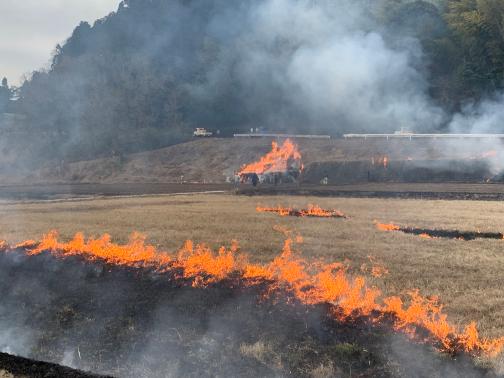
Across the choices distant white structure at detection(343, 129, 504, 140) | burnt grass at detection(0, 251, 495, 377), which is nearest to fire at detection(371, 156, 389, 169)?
distant white structure at detection(343, 129, 504, 140)

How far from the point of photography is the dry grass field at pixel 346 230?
39.0ft

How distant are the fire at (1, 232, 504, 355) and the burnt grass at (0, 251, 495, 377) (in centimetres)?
25

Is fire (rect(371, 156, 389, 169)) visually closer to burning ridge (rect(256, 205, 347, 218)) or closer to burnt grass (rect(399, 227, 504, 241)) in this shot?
burning ridge (rect(256, 205, 347, 218))

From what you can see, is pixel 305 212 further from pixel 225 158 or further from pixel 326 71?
pixel 326 71

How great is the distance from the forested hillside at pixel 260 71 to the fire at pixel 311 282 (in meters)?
40.4

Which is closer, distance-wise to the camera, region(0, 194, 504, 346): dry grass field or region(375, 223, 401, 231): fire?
region(0, 194, 504, 346): dry grass field

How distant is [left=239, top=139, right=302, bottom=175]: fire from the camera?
145 ft

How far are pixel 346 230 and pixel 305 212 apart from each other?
5417mm

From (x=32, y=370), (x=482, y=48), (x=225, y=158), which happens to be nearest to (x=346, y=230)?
(x=32, y=370)

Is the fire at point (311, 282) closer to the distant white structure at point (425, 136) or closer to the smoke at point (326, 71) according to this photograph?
the distant white structure at point (425, 136)

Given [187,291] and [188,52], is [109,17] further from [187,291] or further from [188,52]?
[187,291]

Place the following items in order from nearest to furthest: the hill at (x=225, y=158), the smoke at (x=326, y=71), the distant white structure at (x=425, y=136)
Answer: the distant white structure at (x=425, y=136) < the hill at (x=225, y=158) < the smoke at (x=326, y=71)

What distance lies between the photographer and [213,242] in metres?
17.3

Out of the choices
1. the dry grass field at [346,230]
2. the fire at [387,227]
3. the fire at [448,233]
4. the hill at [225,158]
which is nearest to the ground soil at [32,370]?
the dry grass field at [346,230]
